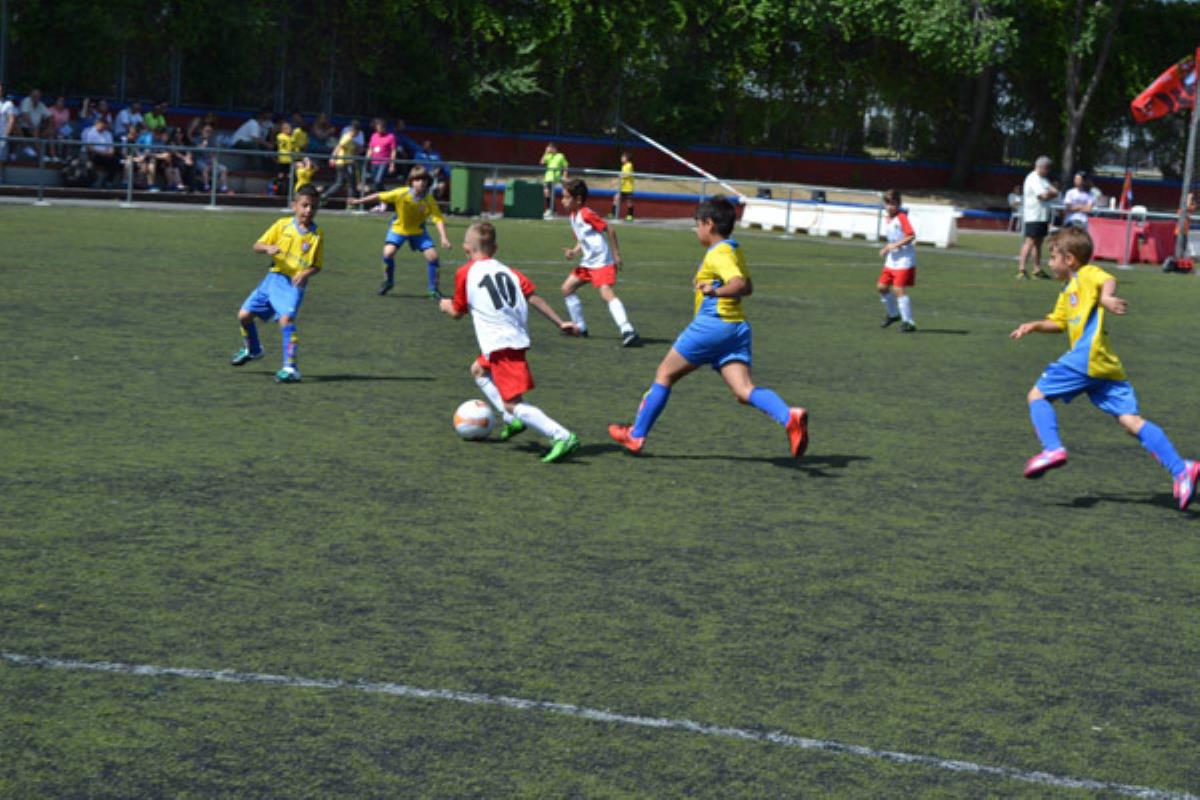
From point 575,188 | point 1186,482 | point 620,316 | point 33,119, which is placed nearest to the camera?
point 1186,482

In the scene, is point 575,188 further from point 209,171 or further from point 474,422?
point 209,171

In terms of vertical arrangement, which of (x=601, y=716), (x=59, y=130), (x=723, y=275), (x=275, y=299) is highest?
(x=59, y=130)

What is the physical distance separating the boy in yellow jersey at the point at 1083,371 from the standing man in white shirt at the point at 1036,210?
59.8 feet

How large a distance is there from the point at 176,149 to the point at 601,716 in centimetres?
2824

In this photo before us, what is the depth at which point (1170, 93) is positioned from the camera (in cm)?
3225

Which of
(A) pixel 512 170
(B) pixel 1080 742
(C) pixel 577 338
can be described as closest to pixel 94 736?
(B) pixel 1080 742

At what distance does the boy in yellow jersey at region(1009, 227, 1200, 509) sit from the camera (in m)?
9.21

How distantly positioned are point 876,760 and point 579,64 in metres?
43.2

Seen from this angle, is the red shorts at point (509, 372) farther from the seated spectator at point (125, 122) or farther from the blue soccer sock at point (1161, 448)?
the seated spectator at point (125, 122)

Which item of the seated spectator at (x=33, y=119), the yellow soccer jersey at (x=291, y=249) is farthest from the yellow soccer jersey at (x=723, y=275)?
the seated spectator at (x=33, y=119)

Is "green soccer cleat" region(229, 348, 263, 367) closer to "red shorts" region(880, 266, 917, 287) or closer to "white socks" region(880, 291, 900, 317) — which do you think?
"red shorts" region(880, 266, 917, 287)

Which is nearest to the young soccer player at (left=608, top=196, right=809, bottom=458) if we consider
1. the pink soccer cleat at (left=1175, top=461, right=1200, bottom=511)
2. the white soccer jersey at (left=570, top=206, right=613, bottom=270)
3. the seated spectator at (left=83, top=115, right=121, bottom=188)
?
the pink soccer cleat at (left=1175, top=461, right=1200, bottom=511)

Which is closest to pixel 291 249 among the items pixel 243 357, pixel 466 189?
pixel 243 357

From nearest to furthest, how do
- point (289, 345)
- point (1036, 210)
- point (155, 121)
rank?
point (289, 345), point (1036, 210), point (155, 121)
